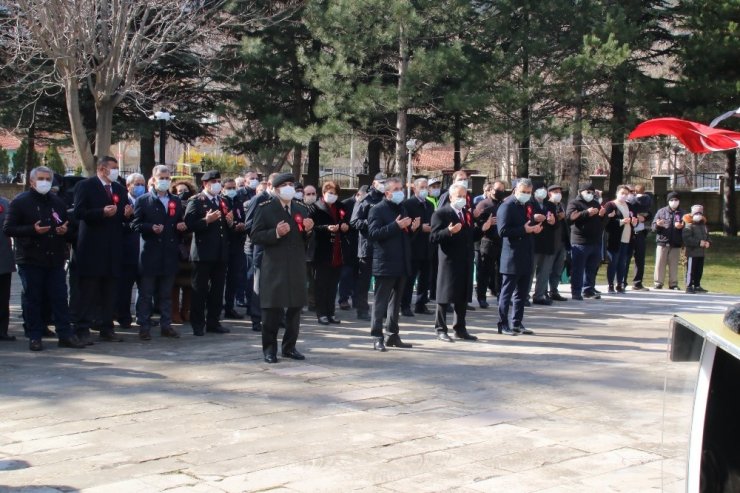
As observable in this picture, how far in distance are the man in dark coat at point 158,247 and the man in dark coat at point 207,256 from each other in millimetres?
207

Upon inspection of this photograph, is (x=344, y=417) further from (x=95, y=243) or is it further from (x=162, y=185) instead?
(x=162, y=185)

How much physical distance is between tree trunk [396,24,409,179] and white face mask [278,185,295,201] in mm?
19703

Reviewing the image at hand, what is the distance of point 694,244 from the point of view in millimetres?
19125

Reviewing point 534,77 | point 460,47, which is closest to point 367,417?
point 460,47

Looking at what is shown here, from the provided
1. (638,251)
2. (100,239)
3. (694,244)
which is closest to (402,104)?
(638,251)

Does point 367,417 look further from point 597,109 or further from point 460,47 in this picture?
point 597,109

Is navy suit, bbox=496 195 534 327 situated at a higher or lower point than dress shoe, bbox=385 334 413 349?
higher

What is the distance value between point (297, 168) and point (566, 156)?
1882 cm

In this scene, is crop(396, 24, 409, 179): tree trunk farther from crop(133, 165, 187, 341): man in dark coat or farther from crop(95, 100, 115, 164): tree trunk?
crop(133, 165, 187, 341): man in dark coat

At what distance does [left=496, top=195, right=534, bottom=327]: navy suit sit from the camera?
488 inches

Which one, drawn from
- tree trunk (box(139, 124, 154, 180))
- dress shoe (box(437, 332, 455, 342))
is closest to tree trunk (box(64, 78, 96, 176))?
tree trunk (box(139, 124, 154, 180))

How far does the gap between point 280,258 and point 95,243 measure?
7.62 ft

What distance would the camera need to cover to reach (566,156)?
53.6 meters

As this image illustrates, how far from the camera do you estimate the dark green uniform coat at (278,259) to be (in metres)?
10.1
